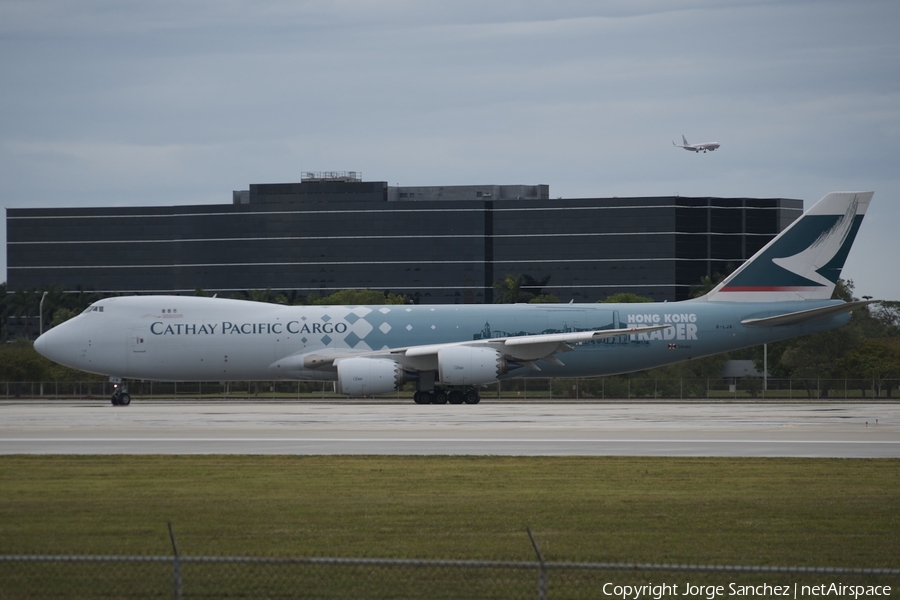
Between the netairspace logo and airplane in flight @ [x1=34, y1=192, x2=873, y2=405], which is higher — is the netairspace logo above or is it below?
below

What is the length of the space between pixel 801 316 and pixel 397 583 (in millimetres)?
37659

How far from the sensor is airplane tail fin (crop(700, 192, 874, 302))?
46.9 meters

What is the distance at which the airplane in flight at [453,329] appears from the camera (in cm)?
4622

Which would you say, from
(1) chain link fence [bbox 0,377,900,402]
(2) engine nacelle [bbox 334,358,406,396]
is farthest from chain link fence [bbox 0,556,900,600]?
(1) chain link fence [bbox 0,377,900,402]

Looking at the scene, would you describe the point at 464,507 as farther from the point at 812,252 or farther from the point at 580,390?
the point at 580,390

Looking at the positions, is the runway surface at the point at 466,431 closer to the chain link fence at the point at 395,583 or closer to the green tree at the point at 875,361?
the chain link fence at the point at 395,583

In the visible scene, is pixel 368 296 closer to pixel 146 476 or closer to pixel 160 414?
pixel 160 414

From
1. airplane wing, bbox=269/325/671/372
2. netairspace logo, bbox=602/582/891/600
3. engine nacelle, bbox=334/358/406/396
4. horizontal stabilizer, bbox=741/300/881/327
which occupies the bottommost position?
netairspace logo, bbox=602/582/891/600

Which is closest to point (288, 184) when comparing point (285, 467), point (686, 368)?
point (686, 368)

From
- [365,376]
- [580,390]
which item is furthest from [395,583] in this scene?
[580,390]

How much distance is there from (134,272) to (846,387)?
340 ft

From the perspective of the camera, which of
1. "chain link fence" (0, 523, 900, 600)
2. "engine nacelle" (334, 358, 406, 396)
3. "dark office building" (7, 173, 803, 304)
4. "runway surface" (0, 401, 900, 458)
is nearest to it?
"chain link fence" (0, 523, 900, 600)

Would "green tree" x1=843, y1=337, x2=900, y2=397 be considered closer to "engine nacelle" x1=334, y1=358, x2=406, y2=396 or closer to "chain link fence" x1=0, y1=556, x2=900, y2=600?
"engine nacelle" x1=334, y1=358, x2=406, y2=396

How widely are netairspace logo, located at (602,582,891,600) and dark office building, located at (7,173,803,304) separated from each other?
12038 cm
